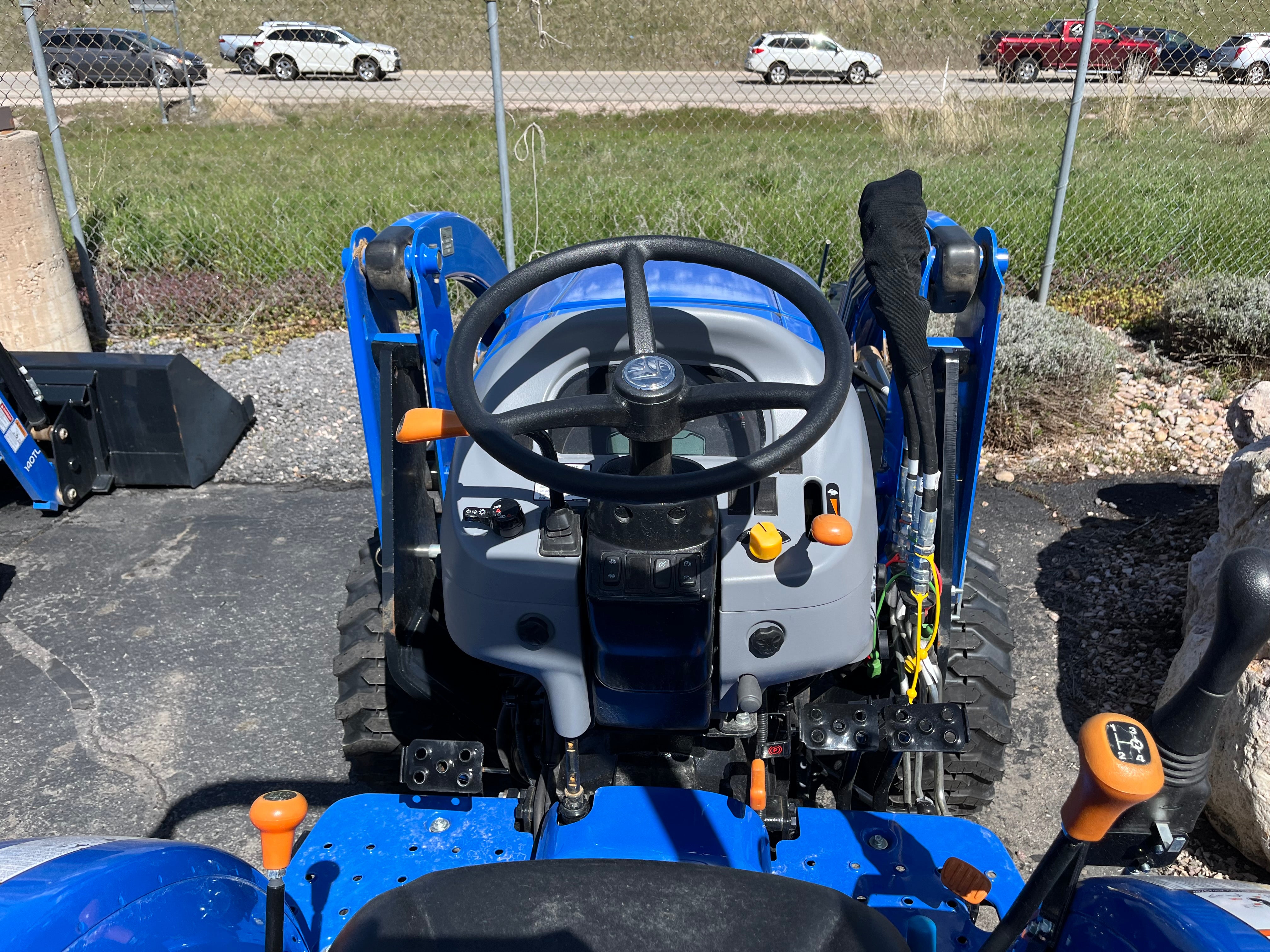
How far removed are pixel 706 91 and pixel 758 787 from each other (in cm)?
745

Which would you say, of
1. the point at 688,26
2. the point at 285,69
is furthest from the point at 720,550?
the point at 285,69

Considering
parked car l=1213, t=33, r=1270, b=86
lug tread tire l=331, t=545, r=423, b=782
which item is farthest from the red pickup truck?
lug tread tire l=331, t=545, r=423, b=782

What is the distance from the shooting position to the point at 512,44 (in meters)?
8.85

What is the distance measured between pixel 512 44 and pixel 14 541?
6.51m

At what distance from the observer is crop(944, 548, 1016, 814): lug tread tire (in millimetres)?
2400

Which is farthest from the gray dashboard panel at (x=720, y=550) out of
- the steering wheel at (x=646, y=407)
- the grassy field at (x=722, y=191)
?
the grassy field at (x=722, y=191)

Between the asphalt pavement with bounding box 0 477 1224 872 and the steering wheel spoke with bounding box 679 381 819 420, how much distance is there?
1.67 m

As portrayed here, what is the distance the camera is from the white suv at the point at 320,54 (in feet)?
34.4

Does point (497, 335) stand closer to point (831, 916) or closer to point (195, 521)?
point (831, 916)

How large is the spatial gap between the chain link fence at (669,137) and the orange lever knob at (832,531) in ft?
16.4

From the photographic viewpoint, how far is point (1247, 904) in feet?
4.00

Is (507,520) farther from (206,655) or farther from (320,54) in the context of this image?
(320,54)

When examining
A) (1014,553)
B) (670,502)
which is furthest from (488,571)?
(1014,553)

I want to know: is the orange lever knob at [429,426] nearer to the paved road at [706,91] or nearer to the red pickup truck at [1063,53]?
the red pickup truck at [1063,53]
